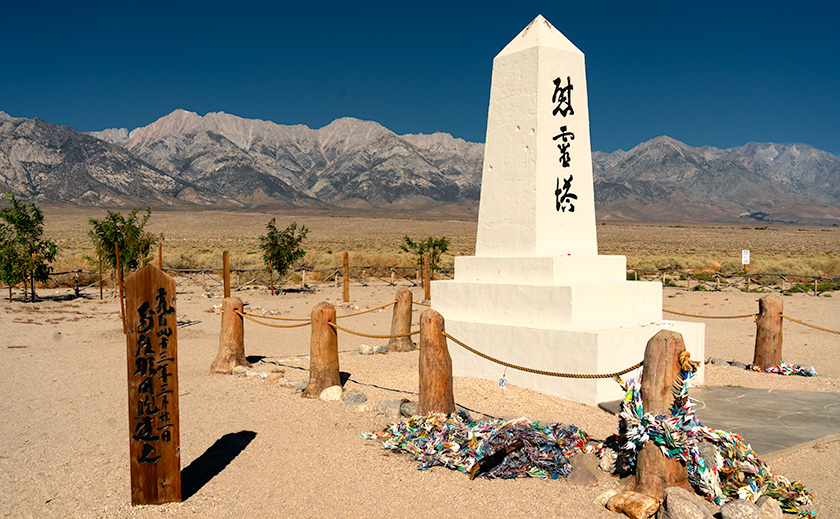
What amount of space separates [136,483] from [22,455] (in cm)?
173

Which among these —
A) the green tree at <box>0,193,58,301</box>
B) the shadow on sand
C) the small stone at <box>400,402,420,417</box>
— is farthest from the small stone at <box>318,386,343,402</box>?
the green tree at <box>0,193,58,301</box>

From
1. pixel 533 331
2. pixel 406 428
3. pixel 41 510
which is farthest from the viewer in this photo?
pixel 533 331

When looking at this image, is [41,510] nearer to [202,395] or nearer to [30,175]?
[202,395]

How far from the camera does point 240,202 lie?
199750 mm

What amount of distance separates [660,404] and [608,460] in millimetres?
903

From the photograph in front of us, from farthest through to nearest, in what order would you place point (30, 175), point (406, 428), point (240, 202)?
point (240, 202)
point (30, 175)
point (406, 428)

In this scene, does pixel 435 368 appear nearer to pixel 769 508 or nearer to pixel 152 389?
pixel 152 389

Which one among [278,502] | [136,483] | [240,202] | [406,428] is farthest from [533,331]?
[240,202]

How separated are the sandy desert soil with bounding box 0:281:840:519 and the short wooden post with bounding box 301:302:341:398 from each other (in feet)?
0.91

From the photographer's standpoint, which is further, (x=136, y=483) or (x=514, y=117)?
(x=514, y=117)

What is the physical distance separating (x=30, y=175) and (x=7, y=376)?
204 metres

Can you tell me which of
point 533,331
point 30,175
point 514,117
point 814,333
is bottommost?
point 814,333

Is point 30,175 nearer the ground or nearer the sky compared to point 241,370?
nearer the sky

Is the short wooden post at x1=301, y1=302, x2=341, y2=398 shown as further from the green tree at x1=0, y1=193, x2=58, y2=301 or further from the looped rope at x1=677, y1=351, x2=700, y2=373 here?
the green tree at x1=0, y1=193, x2=58, y2=301
